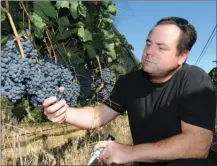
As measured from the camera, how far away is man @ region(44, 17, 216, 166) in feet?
6.39

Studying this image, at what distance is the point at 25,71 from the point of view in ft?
6.49

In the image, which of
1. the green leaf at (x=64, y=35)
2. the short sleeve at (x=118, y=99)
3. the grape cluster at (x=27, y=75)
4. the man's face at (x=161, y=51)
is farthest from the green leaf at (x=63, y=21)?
the man's face at (x=161, y=51)

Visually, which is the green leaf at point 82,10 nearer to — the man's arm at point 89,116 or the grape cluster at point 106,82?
the grape cluster at point 106,82

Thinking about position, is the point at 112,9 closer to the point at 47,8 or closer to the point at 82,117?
the point at 47,8

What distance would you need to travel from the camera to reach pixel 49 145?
249 centimetres

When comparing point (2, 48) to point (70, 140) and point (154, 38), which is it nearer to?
point (154, 38)

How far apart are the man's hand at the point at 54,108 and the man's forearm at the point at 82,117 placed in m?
0.11

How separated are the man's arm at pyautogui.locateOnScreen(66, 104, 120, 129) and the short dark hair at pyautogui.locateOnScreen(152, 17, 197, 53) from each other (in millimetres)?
515

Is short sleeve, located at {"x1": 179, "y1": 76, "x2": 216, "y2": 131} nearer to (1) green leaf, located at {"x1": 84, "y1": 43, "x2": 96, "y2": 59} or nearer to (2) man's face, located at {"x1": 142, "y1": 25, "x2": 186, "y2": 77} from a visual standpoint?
(2) man's face, located at {"x1": 142, "y1": 25, "x2": 186, "y2": 77}

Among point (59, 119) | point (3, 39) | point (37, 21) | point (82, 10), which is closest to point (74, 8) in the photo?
point (82, 10)

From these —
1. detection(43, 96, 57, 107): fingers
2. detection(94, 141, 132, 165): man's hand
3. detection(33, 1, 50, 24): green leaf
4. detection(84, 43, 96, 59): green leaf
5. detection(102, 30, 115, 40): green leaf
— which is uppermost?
detection(102, 30, 115, 40): green leaf

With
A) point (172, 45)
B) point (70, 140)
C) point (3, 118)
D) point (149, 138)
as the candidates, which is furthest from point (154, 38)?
point (70, 140)

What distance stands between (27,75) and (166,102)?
0.66 meters

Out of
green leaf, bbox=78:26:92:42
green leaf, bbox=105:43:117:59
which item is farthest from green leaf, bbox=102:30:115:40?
green leaf, bbox=78:26:92:42
